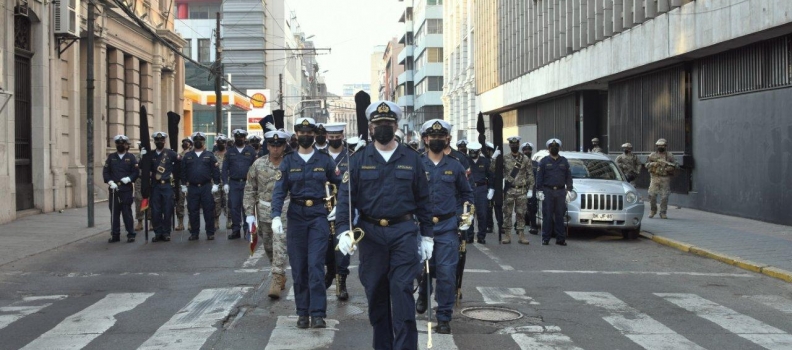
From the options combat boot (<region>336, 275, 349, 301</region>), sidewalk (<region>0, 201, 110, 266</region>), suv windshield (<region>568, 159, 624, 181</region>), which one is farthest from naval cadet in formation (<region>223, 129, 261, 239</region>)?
combat boot (<region>336, 275, 349, 301</region>)

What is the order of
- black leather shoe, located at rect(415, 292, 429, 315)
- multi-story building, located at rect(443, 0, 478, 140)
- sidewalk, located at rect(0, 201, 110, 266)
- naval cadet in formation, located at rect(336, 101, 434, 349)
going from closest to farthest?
1. naval cadet in formation, located at rect(336, 101, 434, 349)
2. black leather shoe, located at rect(415, 292, 429, 315)
3. sidewalk, located at rect(0, 201, 110, 266)
4. multi-story building, located at rect(443, 0, 478, 140)

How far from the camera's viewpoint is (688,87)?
24.1 meters

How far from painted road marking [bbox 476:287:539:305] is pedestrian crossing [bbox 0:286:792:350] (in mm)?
11

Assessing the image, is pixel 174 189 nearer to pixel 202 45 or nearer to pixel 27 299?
Result: pixel 27 299

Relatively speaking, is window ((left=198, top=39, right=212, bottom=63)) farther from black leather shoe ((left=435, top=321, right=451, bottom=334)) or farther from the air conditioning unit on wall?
black leather shoe ((left=435, top=321, right=451, bottom=334))

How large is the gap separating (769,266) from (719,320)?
4375 mm

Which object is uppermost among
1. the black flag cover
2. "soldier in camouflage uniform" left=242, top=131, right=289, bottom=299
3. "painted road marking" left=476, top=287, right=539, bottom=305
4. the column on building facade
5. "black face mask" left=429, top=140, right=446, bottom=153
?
the column on building facade

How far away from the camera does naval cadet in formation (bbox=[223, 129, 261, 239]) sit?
16.1 metres

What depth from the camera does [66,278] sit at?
11.4 m

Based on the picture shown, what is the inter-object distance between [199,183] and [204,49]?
70.6 m

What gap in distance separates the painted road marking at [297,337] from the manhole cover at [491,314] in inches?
54.7

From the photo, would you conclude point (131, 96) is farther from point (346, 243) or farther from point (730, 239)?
point (346, 243)

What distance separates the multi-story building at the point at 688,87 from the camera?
1917 centimetres

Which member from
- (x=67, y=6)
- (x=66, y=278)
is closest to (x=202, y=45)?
(x=67, y=6)
